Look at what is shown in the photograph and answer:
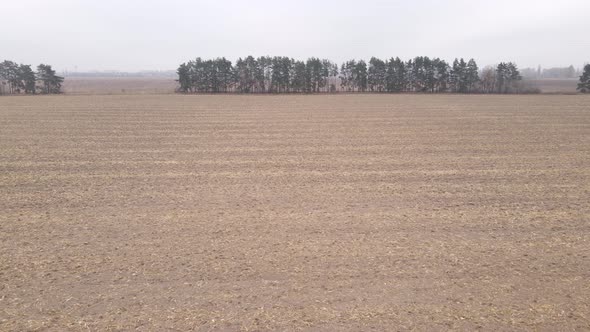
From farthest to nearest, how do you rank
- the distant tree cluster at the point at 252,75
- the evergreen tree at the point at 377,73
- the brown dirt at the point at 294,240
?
1. the evergreen tree at the point at 377,73
2. the distant tree cluster at the point at 252,75
3. the brown dirt at the point at 294,240

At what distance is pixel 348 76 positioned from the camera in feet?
280

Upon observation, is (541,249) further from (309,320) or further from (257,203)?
Answer: (257,203)

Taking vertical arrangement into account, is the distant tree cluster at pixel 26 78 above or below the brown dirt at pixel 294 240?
above

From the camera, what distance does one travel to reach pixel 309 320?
5383 millimetres

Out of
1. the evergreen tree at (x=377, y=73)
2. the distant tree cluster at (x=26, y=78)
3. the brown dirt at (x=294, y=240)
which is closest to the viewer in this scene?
the brown dirt at (x=294, y=240)

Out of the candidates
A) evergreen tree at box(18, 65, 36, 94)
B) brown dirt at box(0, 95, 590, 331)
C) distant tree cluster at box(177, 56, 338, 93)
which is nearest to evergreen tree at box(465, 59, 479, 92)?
distant tree cluster at box(177, 56, 338, 93)

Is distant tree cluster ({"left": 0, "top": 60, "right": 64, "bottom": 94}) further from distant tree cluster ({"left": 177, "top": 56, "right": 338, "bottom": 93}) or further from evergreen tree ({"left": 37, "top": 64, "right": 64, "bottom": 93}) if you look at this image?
distant tree cluster ({"left": 177, "top": 56, "right": 338, "bottom": 93})

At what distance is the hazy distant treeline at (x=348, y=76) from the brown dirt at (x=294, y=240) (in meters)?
65.3

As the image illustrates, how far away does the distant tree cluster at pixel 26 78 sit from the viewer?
241ft

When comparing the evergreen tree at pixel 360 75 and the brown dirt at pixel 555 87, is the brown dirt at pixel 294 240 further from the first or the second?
the brown dirt at pixel 555 87

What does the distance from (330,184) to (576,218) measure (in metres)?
6.07

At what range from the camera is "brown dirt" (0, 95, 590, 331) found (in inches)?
219

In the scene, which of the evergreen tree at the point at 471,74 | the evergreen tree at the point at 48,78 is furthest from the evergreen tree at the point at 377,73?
the evergreen tree at the point at 48,78

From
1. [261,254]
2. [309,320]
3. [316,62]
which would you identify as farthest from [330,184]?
[316,62]
